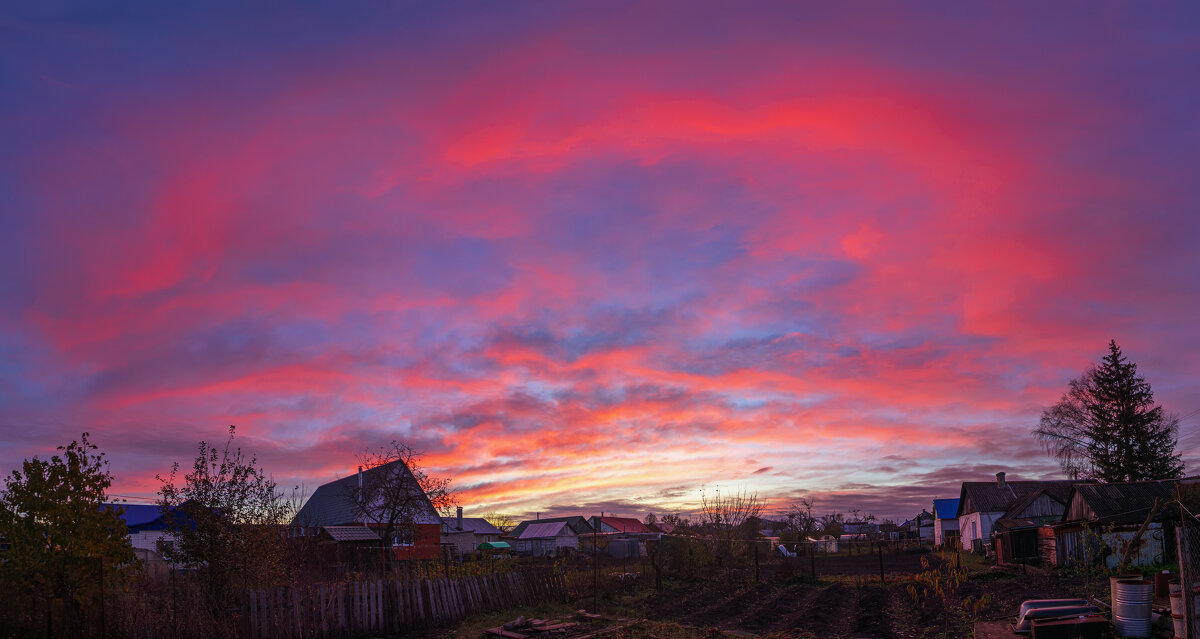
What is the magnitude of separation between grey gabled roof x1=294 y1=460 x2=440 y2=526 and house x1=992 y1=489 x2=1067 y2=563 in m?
29.9

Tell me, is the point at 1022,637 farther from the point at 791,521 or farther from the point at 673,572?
the point at 791,521

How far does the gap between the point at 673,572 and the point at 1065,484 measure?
1533 inches

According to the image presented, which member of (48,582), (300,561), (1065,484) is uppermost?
(48,582)

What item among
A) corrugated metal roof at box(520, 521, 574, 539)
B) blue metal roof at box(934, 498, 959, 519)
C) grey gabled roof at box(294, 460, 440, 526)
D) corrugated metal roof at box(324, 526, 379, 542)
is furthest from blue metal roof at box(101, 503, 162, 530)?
blue metal roof at box(934, 498, 959, 519)

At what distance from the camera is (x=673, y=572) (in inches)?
1216

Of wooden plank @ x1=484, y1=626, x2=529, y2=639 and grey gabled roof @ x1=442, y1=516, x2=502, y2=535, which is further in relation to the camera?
grey gabled roof @ x1=442, y1=516, x2=502, y2=535

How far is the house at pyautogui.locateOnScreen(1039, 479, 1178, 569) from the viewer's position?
95.3ft

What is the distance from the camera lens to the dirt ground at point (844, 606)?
16.8m

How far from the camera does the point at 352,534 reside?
3603 centimetres

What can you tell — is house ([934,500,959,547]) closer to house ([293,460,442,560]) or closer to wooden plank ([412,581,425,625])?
house ([293,460,442,560])

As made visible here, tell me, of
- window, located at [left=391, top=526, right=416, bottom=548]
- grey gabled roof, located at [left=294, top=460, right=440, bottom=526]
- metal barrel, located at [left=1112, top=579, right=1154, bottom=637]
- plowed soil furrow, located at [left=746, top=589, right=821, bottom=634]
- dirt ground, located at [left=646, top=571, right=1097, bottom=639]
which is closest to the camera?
metal barrel, located at [left=1112, top=579, right=1154, bottom=637]

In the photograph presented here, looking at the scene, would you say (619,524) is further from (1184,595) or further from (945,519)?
(1184,595)

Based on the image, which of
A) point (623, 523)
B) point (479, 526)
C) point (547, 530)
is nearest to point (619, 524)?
point (623, 523)

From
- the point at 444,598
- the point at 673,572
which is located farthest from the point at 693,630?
the point at 673,572
